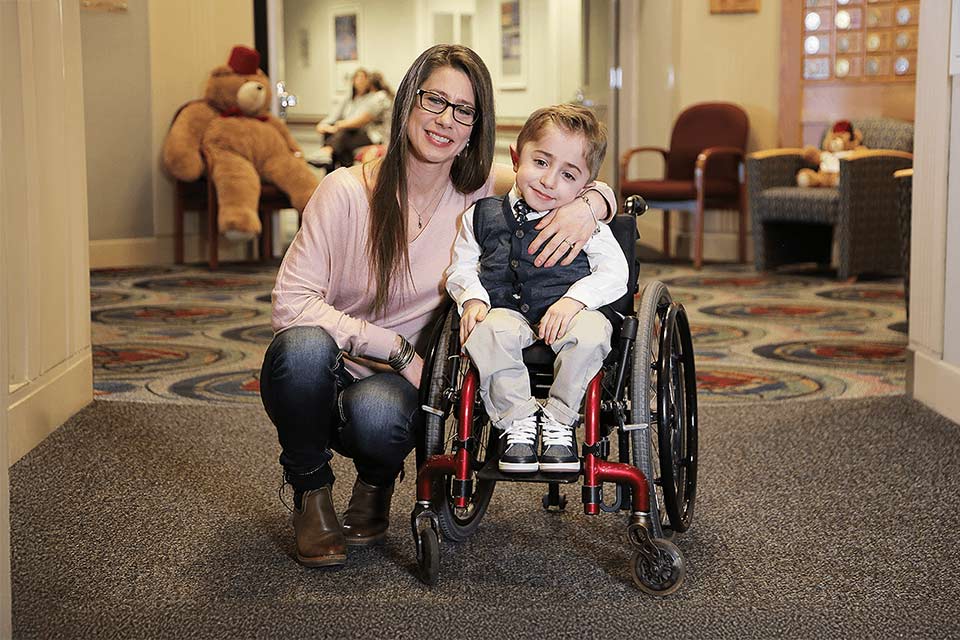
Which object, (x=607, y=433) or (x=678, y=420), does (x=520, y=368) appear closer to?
(x=607, y=433)

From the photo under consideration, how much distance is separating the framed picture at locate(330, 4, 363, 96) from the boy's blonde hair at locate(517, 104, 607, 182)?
9.15 meters

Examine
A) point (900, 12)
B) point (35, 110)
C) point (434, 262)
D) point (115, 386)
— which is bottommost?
point (115, 386)

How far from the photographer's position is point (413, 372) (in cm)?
208

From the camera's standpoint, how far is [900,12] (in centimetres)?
672

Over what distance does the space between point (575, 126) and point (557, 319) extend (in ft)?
1.02

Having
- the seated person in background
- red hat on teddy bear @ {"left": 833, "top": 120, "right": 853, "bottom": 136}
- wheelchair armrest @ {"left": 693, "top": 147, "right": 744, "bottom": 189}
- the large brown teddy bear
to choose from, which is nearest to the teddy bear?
red hat on teddy bear @ {"left": 833, "top": 120, "right": 853, "bottom": 136}

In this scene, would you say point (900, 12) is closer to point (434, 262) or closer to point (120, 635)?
point (434, 262)

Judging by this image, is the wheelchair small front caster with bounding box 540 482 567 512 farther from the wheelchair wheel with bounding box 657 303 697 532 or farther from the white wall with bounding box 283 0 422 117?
the white wall with bounding box 283 0 422 117

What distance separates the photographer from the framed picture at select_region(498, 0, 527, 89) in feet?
30.9

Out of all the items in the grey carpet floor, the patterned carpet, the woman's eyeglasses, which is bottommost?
the patterned carpet

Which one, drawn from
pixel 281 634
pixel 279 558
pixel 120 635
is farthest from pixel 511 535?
pixel 120 635

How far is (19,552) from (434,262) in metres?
0.90

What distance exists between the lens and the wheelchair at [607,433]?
1842 mm

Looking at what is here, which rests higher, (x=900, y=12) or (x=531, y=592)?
(x=900, y=12)
